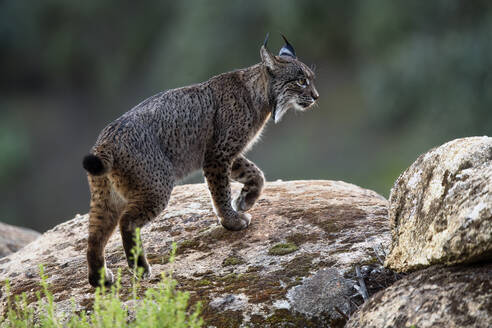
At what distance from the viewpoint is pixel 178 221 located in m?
5.88

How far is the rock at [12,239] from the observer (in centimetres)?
725

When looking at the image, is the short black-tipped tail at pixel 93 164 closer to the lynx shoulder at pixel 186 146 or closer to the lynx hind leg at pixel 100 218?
the lynx shoulder at pixel 186 146

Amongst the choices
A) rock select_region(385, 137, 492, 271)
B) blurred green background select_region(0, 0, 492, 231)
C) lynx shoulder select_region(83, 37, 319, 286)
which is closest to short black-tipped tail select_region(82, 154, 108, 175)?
lynx shoulder select_region(83, 37, 319, 286)

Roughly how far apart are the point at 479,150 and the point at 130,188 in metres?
2.41

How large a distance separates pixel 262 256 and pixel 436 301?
170 centimetres

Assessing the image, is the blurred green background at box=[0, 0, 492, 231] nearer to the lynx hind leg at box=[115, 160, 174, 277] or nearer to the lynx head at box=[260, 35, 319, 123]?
the lynx head at box=[260, 35, 319, 123]

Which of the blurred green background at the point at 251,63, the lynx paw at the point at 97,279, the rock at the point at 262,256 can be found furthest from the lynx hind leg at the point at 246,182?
the blurred green background at the point at 251,63

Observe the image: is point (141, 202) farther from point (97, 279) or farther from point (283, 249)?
point (283, 249)

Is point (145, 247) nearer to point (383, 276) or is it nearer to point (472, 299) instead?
point (383, 276)

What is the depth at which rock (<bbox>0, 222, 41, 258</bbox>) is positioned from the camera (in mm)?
7246

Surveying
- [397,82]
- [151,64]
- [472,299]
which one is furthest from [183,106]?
[151,64]

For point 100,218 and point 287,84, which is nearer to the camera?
point 100,218

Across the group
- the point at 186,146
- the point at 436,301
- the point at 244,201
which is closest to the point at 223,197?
the point at 244,201

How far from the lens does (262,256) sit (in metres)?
5.00
